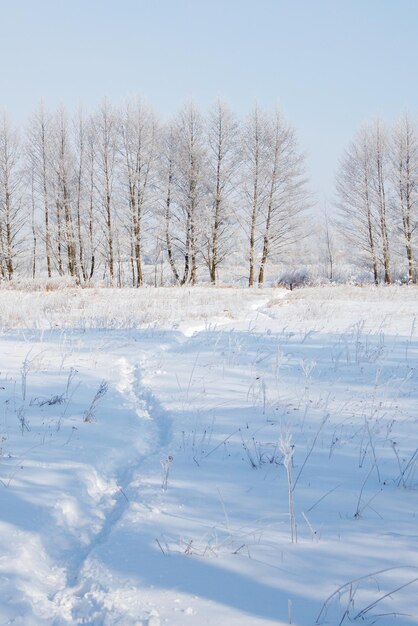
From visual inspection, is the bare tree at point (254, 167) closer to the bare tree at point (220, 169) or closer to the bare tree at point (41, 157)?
the bare tree at point (220, 169)

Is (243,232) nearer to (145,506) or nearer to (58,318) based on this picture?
(58,318)

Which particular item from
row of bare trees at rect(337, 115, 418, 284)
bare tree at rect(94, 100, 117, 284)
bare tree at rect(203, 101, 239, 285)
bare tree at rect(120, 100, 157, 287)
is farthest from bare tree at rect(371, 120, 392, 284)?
bare tree at rect(94, 100, 117, 284)

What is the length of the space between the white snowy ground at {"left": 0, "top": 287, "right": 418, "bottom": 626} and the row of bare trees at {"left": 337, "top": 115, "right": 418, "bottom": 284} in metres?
23.7

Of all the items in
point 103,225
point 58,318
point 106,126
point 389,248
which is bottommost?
point 58,318

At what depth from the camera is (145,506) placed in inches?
79.5

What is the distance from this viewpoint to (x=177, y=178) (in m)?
25.3

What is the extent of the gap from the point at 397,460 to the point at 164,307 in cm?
936

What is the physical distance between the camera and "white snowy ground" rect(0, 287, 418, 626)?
1424 mm

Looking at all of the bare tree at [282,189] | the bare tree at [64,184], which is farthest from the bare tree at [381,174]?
the bare tree at [64,184]

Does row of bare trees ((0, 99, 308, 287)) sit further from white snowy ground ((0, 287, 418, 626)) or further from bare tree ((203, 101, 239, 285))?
white snowy ground ((0, 287, 418, 626))

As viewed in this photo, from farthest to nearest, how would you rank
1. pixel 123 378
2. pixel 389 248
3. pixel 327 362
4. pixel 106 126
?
pixel 389 248 → pixel 106 126 → pixel 327 362 → pixel 123 378

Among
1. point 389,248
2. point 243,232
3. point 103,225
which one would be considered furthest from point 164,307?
point 389,248

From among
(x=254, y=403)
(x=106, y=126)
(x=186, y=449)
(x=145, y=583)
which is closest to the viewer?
(x=145, y=583)

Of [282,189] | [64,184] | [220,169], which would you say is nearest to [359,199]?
[282,189]
